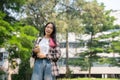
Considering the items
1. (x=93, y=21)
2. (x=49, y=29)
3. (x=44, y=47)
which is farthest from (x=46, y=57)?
(x=93, y=21)

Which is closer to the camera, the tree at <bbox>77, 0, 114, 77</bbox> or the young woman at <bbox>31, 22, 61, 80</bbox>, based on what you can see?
the young woman at <bbox>31, 22, 61, 80</bbox>

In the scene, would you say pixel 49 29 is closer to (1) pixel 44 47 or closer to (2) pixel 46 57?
(1) pixel 44 47

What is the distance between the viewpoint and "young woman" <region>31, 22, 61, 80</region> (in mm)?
5695

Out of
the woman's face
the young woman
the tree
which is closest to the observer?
the young woman

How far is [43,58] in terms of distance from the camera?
18.8 feet

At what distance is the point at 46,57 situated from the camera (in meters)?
5.71

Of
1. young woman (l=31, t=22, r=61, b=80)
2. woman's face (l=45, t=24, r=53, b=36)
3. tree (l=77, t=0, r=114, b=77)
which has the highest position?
tree (l=77, t=0, r=114, b=77)

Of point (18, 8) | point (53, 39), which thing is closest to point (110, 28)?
point (18, 8)

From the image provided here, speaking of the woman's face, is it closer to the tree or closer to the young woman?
the young woman

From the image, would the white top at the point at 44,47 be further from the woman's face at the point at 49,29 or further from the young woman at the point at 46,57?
the woman's face at the point at 49,29

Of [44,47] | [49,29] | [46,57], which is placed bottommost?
[46,57]

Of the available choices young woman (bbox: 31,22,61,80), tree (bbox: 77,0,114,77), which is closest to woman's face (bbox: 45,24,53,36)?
young woman (bbox: 31,22,61,80)

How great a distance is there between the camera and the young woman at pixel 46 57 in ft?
18.7

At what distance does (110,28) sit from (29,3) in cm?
1653
